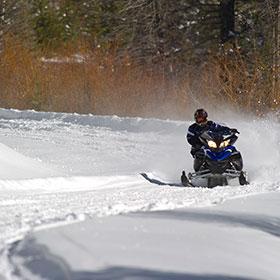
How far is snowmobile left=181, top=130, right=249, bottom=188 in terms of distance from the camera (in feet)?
30.1

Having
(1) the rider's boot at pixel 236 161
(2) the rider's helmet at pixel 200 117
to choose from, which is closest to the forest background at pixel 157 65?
(2) the rider's helmet at pixel 200 117

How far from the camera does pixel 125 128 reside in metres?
16.6

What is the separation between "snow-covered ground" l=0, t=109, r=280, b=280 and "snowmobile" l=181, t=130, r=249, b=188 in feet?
1.73

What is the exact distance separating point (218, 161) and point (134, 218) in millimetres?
4070

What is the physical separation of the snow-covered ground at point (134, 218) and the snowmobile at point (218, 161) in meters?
0.53

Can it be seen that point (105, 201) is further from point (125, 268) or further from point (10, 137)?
point (10, 137)

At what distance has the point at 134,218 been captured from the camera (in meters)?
5.31

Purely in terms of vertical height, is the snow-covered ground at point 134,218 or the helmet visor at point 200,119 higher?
the helmet visor at point 200,119

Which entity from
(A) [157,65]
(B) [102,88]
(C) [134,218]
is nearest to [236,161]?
(C) [134,218]

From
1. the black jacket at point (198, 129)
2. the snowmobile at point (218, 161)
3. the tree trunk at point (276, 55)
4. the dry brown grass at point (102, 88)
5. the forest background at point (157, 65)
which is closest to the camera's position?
the snowmobile at point (218, 161)

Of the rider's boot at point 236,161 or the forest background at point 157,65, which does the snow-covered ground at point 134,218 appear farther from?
the forest background at point 157,65

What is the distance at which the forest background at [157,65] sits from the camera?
1630 centimetres

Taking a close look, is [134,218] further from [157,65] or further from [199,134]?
[157,65]

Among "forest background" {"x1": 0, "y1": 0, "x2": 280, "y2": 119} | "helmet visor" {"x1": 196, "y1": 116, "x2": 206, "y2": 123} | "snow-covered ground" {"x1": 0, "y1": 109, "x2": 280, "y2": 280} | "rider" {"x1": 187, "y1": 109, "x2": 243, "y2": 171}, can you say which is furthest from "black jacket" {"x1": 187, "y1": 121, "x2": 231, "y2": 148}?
"forest background" {"x1": 0, "y1": 0, "x2": 280, "y2": 119}
